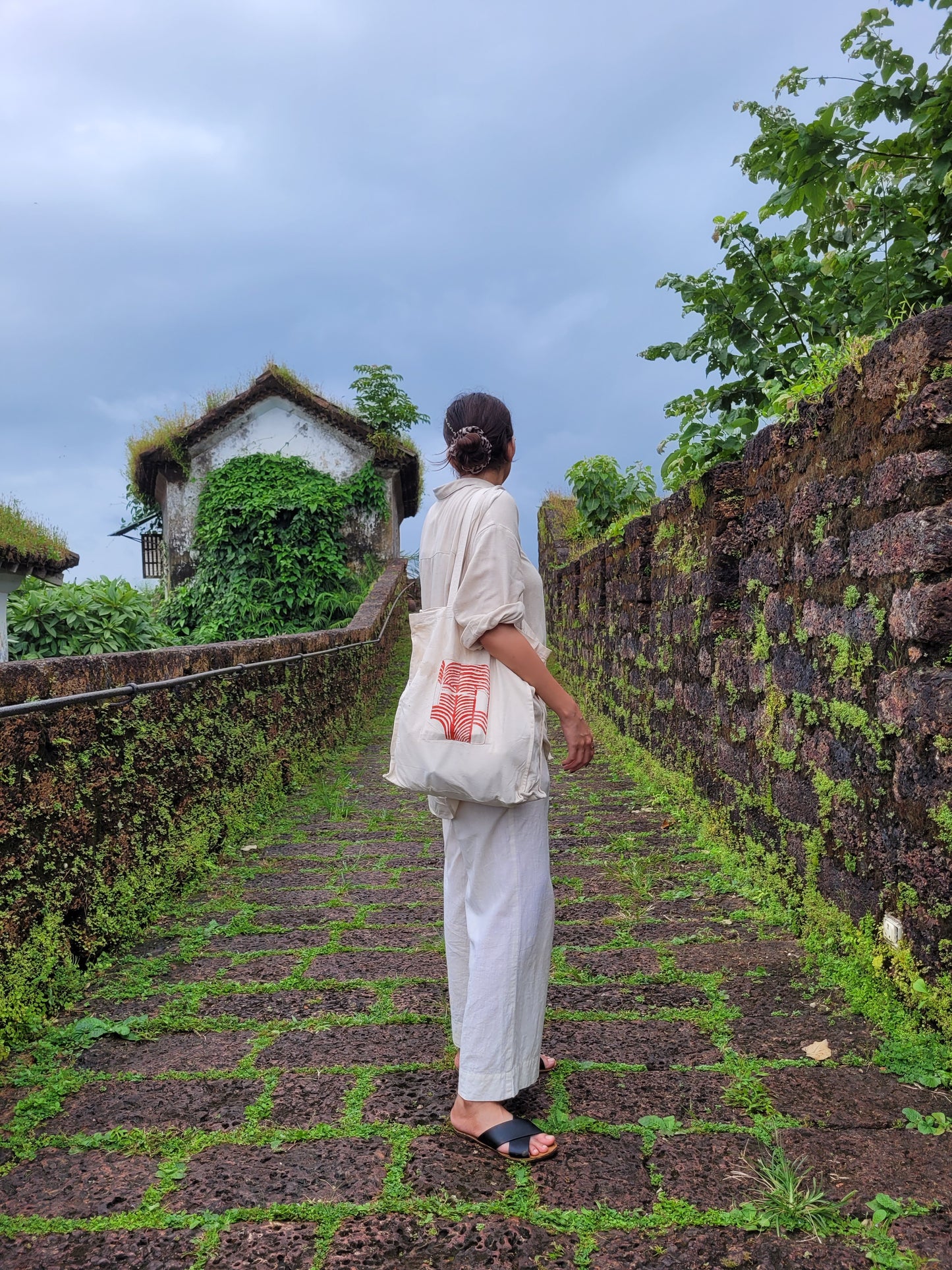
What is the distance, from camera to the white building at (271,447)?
1708cm

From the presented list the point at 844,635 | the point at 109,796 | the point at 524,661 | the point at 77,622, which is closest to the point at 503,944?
the point at 524,661

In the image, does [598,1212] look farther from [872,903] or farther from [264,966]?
[264,966]

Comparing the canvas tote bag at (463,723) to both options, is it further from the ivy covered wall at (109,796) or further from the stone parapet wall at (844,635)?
the ivy covered wall at (109,796)

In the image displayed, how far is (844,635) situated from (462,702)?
1.44 meters

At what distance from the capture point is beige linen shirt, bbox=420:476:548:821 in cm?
209

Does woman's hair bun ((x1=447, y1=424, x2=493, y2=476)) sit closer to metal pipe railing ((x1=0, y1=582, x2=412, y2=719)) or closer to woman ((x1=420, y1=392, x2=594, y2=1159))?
woman ((x1=420, y1=392, x2=594, y2=1159))

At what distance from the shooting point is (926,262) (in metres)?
4.66

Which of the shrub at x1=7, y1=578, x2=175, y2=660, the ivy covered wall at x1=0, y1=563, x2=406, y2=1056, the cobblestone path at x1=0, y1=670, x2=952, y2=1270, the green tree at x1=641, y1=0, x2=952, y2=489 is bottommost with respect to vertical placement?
the cobblestone path at x1=0, y1=670, x2=952, y2=1270

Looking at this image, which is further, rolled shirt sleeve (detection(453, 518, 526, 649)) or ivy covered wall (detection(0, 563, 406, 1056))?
ivy covered wall (detection(0, 563, 406, 1056))

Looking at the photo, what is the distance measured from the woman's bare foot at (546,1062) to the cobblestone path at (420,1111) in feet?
0.08

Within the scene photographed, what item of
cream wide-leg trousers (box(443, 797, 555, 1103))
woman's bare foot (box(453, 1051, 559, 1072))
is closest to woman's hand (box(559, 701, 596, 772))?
cream wide-leg trousers (box(443, 797, 555, 1103))

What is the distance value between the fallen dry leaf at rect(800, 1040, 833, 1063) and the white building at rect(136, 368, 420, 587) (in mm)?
15215

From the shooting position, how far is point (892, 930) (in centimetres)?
252

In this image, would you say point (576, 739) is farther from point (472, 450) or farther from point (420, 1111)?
point (420, 1111)
